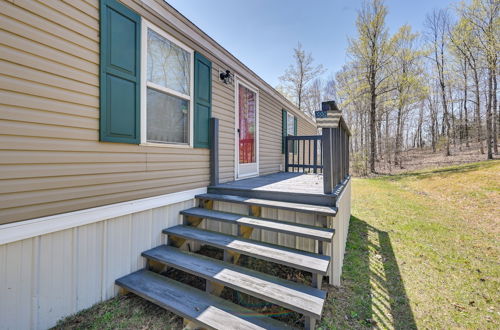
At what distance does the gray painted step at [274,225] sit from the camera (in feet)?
7.50

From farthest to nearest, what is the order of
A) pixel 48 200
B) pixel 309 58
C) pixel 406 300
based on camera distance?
pixel 309 58
pixel 406 300
pixel 48 200

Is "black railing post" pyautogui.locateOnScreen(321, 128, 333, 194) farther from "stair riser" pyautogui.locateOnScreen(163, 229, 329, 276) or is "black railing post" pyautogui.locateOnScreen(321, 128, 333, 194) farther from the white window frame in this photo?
the white window frame

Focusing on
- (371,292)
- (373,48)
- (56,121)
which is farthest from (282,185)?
(373,48)

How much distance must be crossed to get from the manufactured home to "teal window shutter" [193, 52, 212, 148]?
0.09ft

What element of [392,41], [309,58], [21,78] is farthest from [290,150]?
[309,58]

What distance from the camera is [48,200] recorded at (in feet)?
6.06

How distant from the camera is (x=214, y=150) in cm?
367

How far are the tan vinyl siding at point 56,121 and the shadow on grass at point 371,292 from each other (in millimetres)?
2506

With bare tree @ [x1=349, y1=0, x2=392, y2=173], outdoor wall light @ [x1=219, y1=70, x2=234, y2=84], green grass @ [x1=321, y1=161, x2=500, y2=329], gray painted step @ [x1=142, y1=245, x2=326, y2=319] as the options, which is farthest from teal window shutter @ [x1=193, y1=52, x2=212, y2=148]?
bare tree @ [x1=349, y1=0, x2=392, y2=173]

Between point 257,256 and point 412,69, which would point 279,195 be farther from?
point 412,69

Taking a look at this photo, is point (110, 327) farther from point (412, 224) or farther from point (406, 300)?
point (412, 224)

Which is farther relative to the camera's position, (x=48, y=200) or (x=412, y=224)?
(x=412, y=224)

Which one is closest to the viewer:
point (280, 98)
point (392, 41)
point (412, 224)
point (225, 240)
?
point (225, 240)

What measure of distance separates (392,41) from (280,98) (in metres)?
10.2
